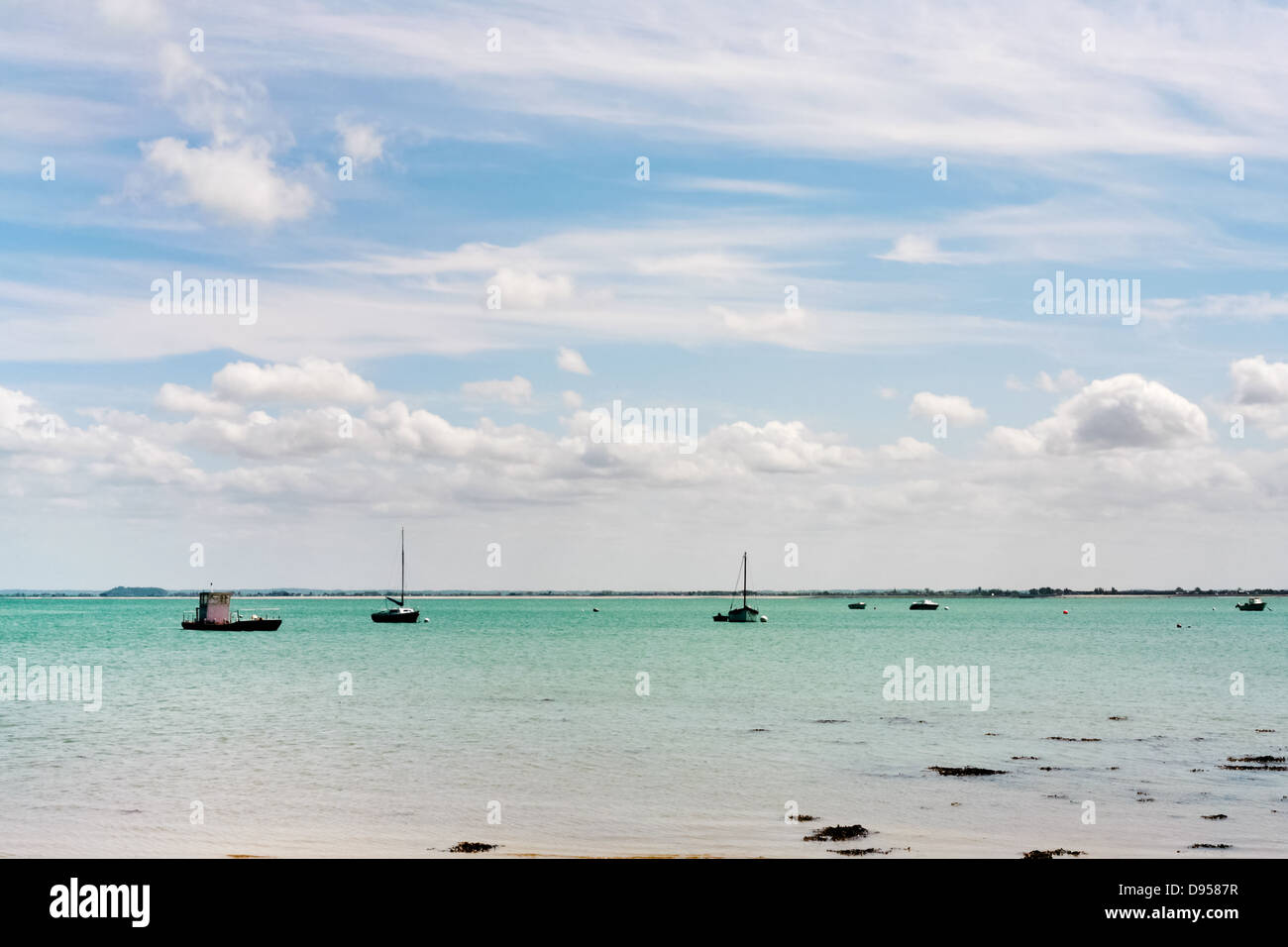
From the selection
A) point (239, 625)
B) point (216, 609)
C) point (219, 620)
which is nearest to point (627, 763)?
point (239, 625)

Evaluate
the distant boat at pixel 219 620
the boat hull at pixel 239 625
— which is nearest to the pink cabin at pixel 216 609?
the distant boat at pixel 219 620

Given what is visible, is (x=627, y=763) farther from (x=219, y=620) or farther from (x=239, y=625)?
(x=219, y=620)

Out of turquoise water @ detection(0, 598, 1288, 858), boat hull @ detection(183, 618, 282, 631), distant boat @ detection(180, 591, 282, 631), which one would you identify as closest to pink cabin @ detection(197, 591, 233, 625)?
distant boat @ detection(180, 591, 282, 631)

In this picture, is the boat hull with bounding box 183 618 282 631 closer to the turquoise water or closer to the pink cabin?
the pink cabin

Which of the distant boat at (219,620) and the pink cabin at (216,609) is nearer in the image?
the distant boat at (219,620)

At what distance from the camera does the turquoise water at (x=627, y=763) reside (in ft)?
84.9

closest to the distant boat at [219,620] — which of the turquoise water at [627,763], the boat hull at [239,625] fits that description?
the boat hull at [239,625]

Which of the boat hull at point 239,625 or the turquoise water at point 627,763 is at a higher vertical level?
the turquoise water at point 627,763

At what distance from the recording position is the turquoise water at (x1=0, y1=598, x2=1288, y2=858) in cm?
2589

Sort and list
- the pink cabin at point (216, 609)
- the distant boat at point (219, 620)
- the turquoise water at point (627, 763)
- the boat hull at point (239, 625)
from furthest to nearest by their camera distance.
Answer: the pink cabin at point (216, 609) → the distant boat at point (219, 620) → the boat hull at point (239, 625) → the turquoise water at point (627, 763)

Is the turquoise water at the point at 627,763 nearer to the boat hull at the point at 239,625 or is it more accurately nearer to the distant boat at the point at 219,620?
the boat hull at the point at 239,625

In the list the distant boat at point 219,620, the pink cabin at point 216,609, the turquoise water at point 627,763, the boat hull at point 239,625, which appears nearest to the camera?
the turquoise water at point 627,763
